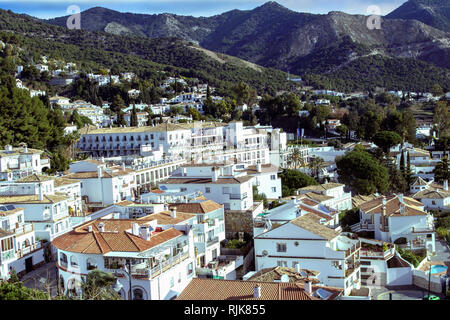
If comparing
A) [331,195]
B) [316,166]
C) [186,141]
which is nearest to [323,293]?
[331,195]

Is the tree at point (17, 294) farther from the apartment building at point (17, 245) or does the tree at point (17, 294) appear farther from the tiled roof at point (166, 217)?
the tiled roof at point (166, 217)

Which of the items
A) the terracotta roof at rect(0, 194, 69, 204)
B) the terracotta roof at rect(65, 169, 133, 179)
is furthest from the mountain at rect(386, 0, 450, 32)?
the terracotta roof at rect(0, 194, 69, 204)

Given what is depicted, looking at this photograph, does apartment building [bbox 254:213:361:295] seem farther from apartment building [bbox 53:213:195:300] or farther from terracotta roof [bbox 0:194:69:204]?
terracotta roof [bbox 0:194:69:204]

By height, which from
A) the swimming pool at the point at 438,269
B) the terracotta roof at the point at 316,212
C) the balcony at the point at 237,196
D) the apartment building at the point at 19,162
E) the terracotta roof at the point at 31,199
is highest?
the apartment building at the point at 19,162

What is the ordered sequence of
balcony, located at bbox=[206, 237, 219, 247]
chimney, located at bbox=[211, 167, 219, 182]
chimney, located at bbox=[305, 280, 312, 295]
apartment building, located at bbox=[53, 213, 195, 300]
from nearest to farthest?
chimney, located at bbox=[305, 280, 312, 295] < apartment building, located at bbox=[53, 213, 195, 300] < balcony, located at bbox=[206, 237, 219, 247] < chimney, located at bbox=[211, 167, 219, 182]

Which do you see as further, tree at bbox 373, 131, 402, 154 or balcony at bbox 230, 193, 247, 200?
tree at bbox 373, 131, 402, 154

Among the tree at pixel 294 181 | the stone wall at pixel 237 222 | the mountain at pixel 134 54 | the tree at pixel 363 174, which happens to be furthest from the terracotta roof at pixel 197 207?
the mountain at pixel 134 54
